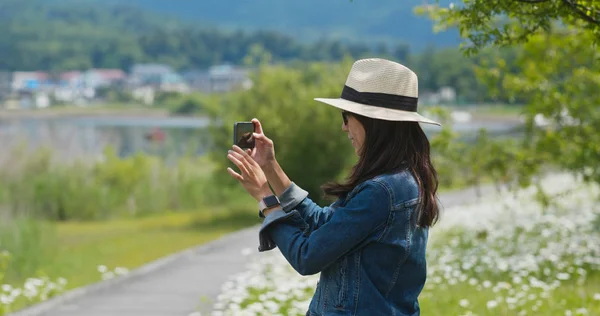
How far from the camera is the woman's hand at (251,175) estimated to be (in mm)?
3104

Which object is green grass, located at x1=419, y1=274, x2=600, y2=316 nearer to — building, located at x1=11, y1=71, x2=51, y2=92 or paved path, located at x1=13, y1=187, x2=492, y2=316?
paved path, located at x1=13, y1=187, x2=492, y2=316

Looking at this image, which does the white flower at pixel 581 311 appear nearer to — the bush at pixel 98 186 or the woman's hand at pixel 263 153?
the woman's hand at pixel 263 153

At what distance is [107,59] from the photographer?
520 feet

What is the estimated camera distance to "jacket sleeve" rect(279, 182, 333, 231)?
3154 millimetres

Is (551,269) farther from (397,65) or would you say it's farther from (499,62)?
(397,65)

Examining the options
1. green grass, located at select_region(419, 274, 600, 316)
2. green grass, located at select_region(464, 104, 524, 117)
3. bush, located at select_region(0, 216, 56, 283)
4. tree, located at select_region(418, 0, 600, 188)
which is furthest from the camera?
green grass, located at select_region(464, 104, 524, 117)

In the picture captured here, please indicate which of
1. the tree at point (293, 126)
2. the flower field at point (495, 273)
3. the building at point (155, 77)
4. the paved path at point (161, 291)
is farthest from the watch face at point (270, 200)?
the building at point (155, 77)

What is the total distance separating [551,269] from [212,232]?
883cm

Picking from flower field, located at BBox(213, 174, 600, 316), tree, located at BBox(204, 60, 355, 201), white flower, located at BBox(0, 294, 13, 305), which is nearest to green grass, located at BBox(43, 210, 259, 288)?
tree, located at BBox(204, 60, 355, 201)

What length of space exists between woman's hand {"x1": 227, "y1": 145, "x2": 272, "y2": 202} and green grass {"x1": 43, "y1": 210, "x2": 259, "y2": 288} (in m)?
8.06

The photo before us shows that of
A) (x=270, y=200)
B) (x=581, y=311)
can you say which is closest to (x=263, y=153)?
(x=270, y=200)

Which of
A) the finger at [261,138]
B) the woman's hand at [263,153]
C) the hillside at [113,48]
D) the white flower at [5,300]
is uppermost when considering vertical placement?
the finger at [261,138]

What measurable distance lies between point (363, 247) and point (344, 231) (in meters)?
0.10

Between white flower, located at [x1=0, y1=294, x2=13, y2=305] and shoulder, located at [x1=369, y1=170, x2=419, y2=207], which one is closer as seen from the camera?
shoulder, located at [x1=369, y1=170, x2=419, y2=207]
